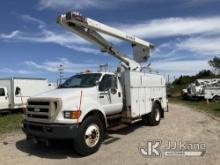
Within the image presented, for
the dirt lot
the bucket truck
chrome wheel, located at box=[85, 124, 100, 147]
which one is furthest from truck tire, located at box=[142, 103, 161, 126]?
chrome wheel, located at box=[85, 124, 100, 147]

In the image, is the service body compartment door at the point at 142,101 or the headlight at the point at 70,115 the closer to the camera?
the headlight at the point at 70,115

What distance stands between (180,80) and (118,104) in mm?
55991

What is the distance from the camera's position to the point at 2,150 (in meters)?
8.80

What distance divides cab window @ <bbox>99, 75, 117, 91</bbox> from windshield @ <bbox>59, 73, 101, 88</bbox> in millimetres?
219

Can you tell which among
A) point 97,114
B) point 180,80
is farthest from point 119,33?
point 180,80

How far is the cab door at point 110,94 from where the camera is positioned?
952cm

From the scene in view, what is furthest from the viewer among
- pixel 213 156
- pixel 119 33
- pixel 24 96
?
pixel 24 96

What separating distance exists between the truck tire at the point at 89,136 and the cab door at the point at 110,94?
3.35ft

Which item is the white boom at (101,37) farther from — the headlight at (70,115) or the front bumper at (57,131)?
the front bumper at (57,131)

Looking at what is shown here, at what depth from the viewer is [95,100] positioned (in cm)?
896

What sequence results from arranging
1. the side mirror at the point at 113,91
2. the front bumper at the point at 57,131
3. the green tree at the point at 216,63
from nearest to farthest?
the front bumper at the point at 57,131 < the side mirror at the point at 113,91 < the green tree at the point at 216,63

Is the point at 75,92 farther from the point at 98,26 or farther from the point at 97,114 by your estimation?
the point at 98,26

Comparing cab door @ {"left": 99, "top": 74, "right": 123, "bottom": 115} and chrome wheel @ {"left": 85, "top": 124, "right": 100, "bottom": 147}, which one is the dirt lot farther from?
cab door @ {"left": 99, "top": 74, "right": 123, "bottom": 115}

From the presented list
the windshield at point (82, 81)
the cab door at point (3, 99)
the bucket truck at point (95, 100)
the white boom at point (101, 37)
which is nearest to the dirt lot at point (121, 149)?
the bucket truck at point (95, 100)
